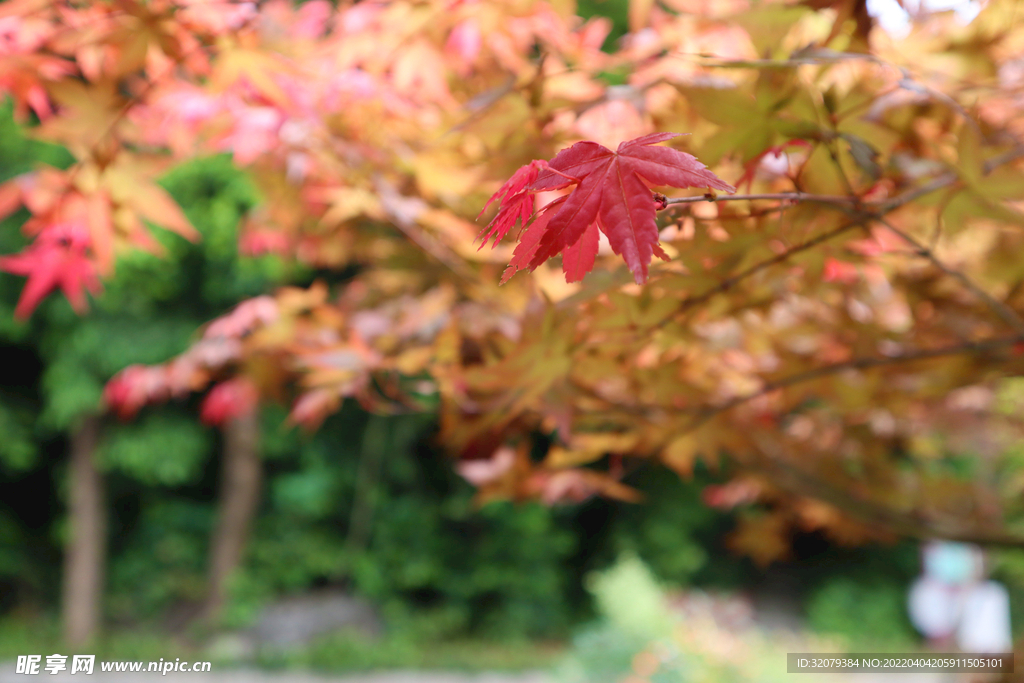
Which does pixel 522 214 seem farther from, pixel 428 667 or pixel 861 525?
pixel 428 667

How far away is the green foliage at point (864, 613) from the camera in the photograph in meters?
5.04

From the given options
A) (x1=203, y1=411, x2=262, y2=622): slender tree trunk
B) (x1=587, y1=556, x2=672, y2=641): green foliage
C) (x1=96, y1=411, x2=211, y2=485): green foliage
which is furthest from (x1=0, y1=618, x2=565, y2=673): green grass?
(x1=587, y1=556, x2=672, y2=641): green foliage

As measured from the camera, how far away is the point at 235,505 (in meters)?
4.65

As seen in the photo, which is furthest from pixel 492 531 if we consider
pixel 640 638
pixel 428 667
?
pixel 640 638

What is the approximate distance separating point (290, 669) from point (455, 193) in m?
4.12

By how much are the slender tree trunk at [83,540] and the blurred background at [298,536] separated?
8cm

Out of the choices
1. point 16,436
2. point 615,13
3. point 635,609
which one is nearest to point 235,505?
point 16,436

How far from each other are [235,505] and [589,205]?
4.87 metres

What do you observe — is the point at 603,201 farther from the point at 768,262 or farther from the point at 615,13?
the point at 615,13

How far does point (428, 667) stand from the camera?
170 inches

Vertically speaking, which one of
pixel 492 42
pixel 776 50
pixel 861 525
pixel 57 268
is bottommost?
pixel 861 525

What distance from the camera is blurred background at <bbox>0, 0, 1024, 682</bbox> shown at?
4207mm

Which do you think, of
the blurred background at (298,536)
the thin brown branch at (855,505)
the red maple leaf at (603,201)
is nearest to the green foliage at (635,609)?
the blurred background at (298,536)

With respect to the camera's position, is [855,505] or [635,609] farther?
[635,609]
